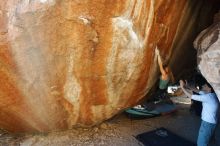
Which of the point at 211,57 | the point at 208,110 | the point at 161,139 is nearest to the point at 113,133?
the point at 161,139

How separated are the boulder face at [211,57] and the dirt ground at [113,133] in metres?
1.55

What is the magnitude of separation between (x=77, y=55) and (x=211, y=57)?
1788mm

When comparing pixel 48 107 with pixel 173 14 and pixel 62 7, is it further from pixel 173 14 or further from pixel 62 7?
pixel 173 14

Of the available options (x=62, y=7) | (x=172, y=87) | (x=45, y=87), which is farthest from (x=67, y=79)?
(x=172, y=87)

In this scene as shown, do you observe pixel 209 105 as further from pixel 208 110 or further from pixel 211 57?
pixel 211 57

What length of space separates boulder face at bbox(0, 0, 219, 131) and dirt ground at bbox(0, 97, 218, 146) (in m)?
0.17

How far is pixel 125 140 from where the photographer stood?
564 centimetres

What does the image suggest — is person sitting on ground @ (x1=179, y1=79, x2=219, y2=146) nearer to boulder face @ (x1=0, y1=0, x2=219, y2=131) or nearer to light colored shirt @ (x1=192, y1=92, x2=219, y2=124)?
light colored shirt @ (x1=192, y1=92, x2=219, y2=124)

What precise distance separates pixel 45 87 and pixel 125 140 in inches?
63.8

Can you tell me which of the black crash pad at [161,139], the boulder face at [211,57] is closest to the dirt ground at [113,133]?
the black crash pad at [161,139]

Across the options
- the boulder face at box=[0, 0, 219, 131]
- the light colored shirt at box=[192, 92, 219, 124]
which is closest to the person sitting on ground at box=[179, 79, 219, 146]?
the light colored shirt at box=[192, 92, 219, 124]

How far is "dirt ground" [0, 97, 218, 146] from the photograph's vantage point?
5523mm

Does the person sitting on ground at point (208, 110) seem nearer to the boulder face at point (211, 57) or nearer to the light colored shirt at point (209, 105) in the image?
the light colored shirt at point (209, 105)

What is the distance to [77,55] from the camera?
4.74 meters
